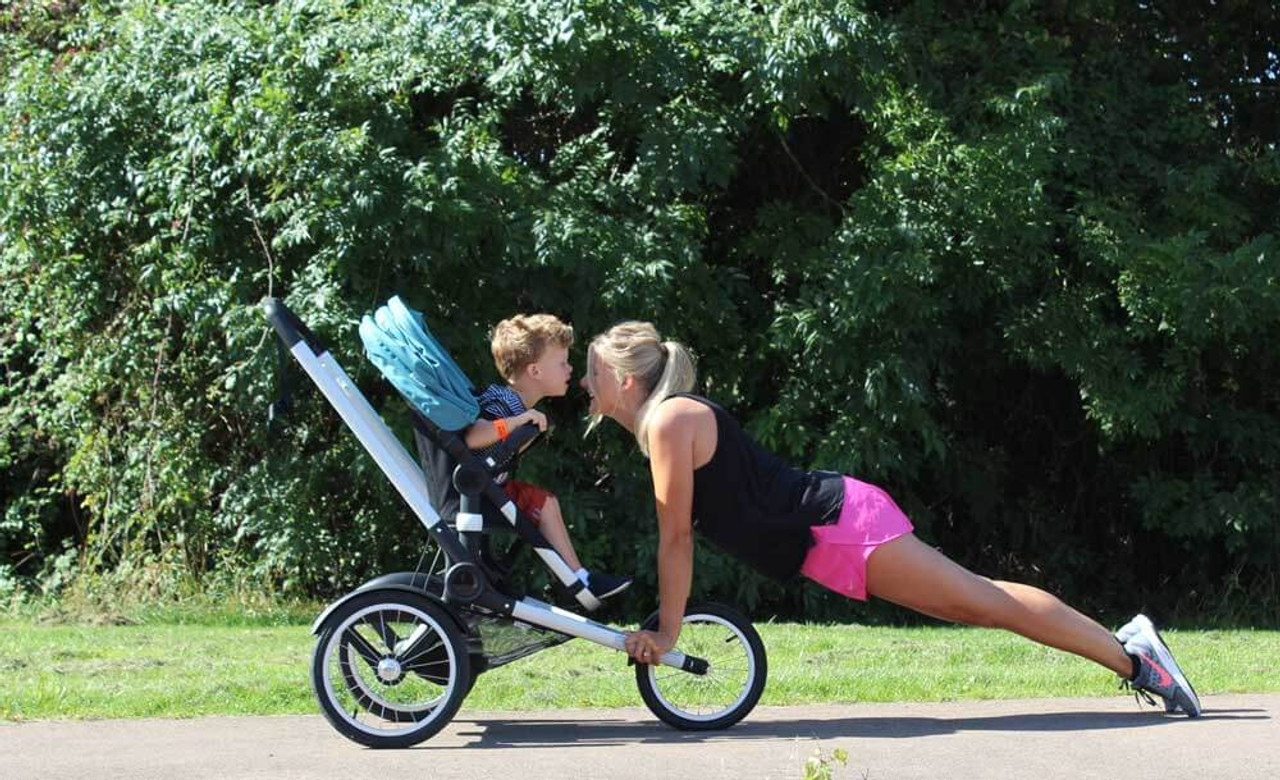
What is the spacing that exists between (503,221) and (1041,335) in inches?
154

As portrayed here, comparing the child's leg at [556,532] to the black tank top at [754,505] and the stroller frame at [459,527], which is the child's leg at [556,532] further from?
the black tank top at [754,505]

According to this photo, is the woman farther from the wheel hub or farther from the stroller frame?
the wheel hub

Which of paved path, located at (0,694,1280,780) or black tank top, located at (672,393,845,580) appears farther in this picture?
black tank top, located at (672,393,845,580)

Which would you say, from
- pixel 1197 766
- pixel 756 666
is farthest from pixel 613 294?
pixel 1197 766

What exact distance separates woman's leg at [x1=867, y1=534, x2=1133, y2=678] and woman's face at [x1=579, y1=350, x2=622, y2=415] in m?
A: 1.08

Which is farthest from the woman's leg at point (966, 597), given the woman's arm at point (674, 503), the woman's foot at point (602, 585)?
the woman's foot at point (602, 585)

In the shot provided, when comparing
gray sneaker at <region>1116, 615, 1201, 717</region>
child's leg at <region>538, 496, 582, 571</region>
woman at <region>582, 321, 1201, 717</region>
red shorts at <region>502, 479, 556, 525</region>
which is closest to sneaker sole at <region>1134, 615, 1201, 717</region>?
gray sneaker at <region>1116, 615, 1201, 717</region>

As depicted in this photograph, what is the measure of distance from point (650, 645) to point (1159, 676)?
6.41ft

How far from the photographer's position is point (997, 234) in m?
11.4

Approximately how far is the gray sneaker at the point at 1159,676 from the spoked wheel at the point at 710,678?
1.42 metres

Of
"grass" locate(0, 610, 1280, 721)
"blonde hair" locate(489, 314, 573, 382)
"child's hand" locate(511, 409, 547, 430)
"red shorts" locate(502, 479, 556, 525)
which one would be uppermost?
"blonde hair" locate(489, 314, 573, 382)

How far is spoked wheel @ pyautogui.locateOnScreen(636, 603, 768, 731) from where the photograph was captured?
6.26 m

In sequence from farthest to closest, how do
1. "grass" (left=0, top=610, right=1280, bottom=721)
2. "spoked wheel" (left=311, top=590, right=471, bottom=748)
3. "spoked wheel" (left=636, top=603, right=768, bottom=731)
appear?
"grass" (left=0, top=610, right=1280, bottom=721) < "spoked wheel" (left=636, top=603, right=768, bottom=731) < "spoked wheel" (left=311, top=590, right=471, bottom=748)

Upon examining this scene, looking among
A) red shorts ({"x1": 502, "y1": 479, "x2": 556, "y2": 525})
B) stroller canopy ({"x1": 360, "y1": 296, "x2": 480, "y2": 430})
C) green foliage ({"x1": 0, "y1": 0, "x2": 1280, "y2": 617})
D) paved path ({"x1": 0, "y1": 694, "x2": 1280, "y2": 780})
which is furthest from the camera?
green foliage ({"x1": 0, "y1": 0, "x2": 1280, "y2": 617})
